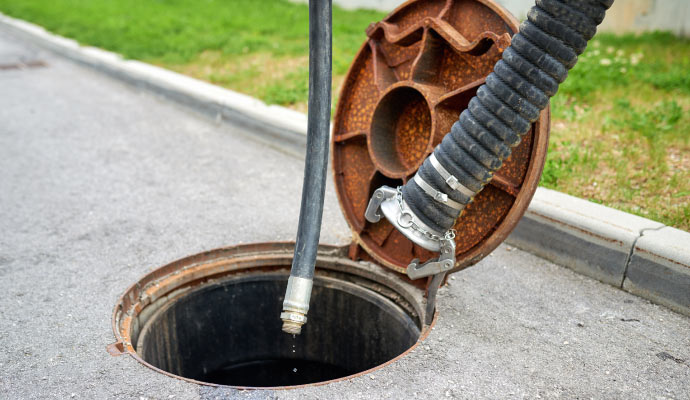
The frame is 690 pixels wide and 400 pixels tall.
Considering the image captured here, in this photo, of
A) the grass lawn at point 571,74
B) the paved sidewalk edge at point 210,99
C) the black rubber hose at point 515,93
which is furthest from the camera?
the paved sidewalk edge at point 210,99

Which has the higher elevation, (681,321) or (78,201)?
(681,321)

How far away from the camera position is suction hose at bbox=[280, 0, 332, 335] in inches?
87.8

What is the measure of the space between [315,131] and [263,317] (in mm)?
1540

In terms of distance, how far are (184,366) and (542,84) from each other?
2.32 meters

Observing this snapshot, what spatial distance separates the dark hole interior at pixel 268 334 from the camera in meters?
3.10

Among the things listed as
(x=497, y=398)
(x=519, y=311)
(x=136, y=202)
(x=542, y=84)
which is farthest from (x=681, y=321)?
(x=136, y=202)

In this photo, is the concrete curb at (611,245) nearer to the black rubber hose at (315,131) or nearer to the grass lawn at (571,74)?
the grass lawn at (571,74)

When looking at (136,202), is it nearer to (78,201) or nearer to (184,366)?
(78,201)

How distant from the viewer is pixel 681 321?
9.02ft

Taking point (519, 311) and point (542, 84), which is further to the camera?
point (519, 311)

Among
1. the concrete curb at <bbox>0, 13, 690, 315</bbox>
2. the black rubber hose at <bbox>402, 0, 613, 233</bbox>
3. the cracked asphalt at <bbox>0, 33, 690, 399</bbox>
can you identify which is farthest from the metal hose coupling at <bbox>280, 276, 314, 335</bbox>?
the concrete curb at <bbox>0, 13, 690, 315</bbox>

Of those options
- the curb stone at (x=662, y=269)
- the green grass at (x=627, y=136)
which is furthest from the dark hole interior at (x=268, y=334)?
the green grass at (x=627, y=136)

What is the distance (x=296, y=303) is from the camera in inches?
95.4

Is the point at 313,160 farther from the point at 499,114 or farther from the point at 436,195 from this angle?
the point at 499,114
